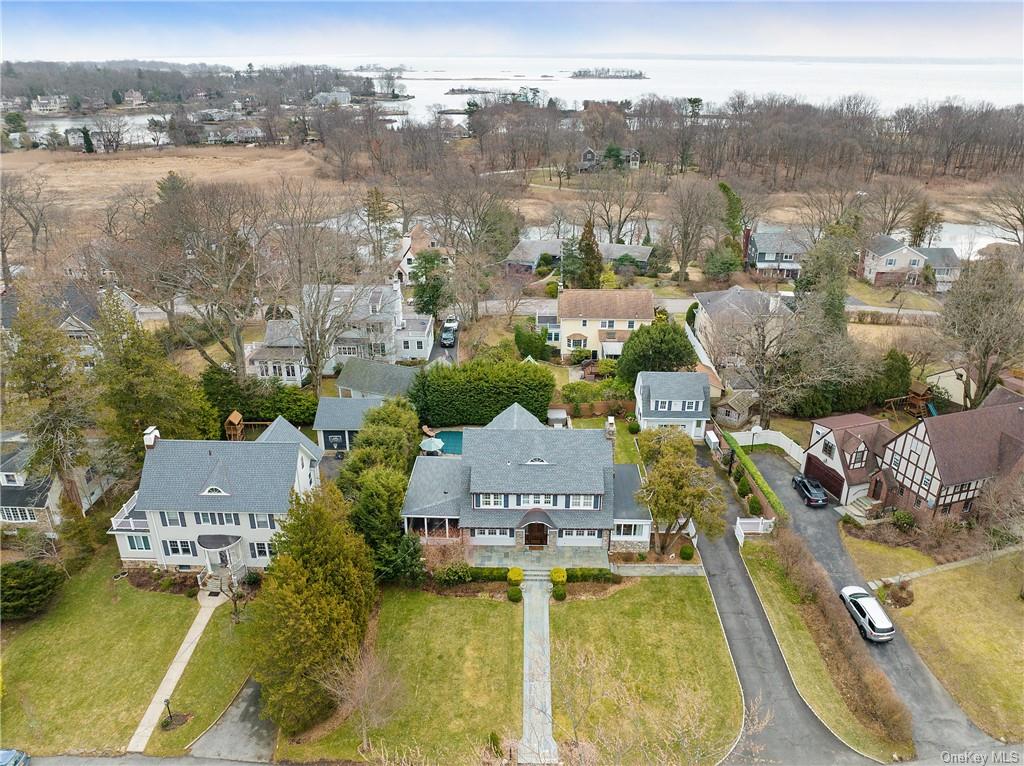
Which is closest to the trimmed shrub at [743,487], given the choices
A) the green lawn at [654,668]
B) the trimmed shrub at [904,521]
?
the trimmed shrub at [904,521]

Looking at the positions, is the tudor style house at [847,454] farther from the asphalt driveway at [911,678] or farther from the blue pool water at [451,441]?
the blue pool water at [451,441]

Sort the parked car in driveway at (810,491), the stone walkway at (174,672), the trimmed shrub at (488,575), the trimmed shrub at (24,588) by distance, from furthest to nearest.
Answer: the parked car in driveway at (810,491) < the trimmed shrub at (488,575) < the trimmed shrub at (24,588) < the stone walkway at (174,672)

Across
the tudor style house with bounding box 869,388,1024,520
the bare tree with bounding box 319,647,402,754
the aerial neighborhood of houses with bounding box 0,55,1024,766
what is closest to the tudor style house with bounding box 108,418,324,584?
the aerial neighborhood of houses with bounding box 0,55,1024,766

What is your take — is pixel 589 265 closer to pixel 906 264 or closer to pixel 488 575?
pixel 906 264

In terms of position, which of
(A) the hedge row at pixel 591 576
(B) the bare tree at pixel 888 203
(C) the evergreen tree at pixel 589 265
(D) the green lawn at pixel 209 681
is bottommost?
(D) the green lawn at pixel 209 681

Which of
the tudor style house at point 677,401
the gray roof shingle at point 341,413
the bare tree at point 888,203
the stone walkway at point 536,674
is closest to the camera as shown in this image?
the stone walkway at point 536,674

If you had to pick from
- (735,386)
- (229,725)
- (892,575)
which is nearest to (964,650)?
(892,575)
